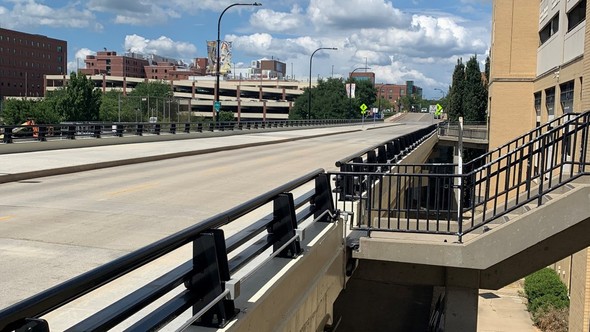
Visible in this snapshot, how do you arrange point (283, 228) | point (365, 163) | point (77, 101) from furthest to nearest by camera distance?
point (77, 101) → point (365, 163) → point (283, 228)

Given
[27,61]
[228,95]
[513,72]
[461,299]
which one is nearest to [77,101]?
[27,61]

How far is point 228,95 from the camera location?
182500 millimetres

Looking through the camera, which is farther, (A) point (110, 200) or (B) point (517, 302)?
(B) point (517, 302)

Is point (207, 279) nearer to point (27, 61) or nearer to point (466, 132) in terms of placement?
point (466, 132)

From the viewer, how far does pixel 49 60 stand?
559 ft

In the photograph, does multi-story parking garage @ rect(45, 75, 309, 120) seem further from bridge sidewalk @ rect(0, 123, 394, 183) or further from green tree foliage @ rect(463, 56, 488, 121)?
bridge sidewalk @ rect(0, 123, 394, 183)

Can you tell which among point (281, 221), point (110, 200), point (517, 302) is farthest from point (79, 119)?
point (281, 221)

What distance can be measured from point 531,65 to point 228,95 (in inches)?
5836

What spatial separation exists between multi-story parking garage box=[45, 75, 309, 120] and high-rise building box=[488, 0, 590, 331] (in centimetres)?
12416

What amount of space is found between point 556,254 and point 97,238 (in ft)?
23.7

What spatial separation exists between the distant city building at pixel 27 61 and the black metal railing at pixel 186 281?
520ft

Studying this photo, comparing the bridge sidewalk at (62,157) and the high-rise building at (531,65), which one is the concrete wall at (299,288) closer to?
the bridge sidewalk at (62,157)

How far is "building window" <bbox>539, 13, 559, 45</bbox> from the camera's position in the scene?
32.2 meters

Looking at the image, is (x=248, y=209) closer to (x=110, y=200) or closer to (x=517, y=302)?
(x=110, y=200)
